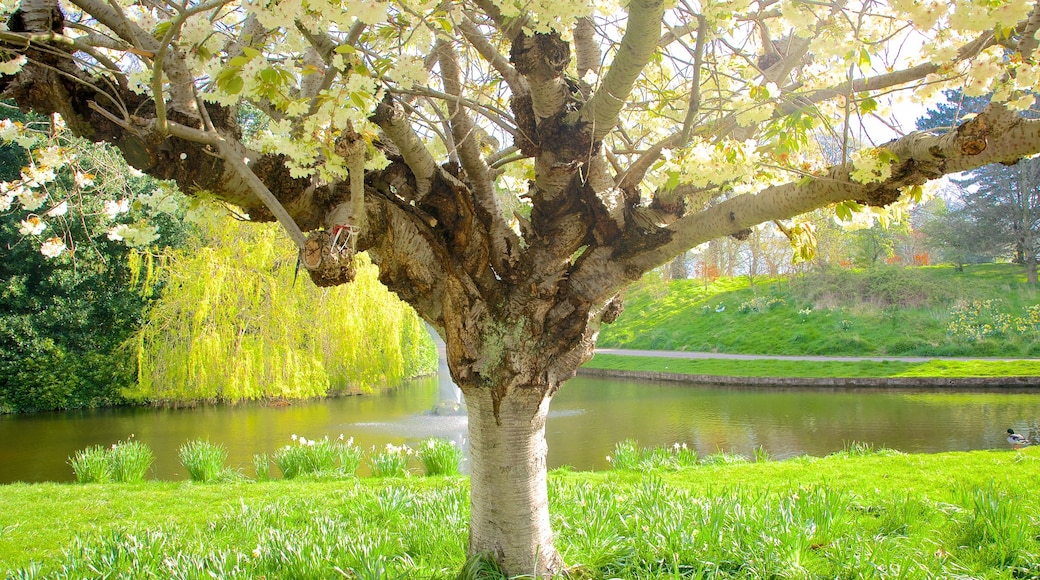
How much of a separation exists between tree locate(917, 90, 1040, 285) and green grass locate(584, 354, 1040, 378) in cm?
919

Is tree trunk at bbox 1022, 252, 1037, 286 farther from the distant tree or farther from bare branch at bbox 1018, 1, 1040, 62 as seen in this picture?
the distant tree

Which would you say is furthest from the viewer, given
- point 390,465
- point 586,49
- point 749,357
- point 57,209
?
point 749,357

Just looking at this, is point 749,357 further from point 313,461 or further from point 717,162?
point 717,162

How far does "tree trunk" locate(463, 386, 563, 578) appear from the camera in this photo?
2.85 meters

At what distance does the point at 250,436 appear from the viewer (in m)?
10.9

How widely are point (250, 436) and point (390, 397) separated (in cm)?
513

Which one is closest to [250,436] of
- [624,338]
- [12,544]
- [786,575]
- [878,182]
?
[12,544]

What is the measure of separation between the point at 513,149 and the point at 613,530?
218cm

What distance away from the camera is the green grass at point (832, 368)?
45.8ft

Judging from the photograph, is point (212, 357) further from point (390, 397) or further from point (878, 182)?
point (878, 182)

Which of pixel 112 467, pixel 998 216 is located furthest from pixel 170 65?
pixel 998 216

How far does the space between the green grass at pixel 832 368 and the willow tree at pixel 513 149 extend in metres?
13.7

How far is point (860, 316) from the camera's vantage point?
65.3 ft

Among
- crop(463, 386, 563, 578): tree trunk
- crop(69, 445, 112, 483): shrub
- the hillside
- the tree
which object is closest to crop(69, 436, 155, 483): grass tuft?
crop(69, 445, 112, 483): shrub
